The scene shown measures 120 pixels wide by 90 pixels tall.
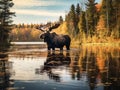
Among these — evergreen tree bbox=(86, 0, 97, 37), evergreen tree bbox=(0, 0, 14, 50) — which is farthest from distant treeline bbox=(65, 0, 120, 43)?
evergreen tree bbox=(0, 0, 14, 50)

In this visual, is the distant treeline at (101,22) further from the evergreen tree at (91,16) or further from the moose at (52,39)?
the moose at (52,39)

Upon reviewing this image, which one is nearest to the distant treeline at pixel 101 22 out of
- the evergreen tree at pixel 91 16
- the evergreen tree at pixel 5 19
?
the evergreen tree at pixel 91 16

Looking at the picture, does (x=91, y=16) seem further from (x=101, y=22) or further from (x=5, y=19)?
(x=5, y=19)

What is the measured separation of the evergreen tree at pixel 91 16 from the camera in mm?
99938

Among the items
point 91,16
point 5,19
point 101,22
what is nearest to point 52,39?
point 5,19

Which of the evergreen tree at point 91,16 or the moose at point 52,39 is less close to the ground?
the evergreen tree at point 91,16

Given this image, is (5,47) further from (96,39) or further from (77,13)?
(77,13)

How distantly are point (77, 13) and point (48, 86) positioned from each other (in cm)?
11457

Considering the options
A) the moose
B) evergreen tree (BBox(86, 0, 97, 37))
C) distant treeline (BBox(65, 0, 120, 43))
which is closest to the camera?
the moose

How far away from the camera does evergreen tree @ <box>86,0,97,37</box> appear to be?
99938 mm

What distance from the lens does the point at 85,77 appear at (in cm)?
1677

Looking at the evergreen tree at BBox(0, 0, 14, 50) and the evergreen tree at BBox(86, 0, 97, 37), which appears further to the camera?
the evergreen tree at BBox(86, 0, 97, 37)

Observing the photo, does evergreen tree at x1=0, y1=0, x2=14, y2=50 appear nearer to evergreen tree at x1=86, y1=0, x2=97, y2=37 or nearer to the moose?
the moose

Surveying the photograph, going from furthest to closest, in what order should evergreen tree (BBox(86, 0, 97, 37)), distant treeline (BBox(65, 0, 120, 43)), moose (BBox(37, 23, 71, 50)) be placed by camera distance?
evergreen tree (BBox(86, 0, 97, 37)), distant treeline (BBox(65, 0, 120, 43)), moose (BBox(37, 23, 71, 50))
